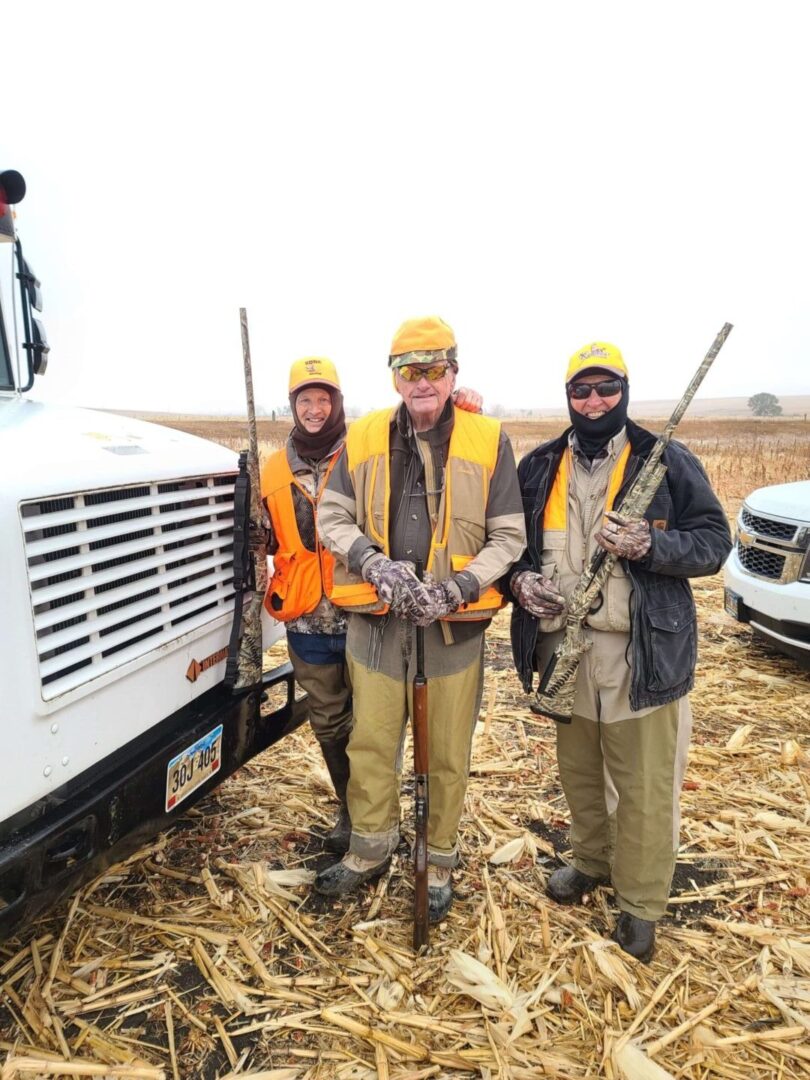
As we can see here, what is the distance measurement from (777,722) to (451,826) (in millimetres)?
3620

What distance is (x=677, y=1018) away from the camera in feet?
9.95

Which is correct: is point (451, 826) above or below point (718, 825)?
above

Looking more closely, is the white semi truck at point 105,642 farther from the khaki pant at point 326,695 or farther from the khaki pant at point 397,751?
the khaki pant at point 397,751

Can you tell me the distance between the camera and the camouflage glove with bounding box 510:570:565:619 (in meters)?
3.37

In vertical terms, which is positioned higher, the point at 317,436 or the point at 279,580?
the point at 317,436

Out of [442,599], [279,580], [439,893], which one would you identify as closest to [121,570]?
[279,580]

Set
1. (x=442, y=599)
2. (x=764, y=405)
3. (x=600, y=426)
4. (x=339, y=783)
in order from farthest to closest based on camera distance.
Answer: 1. (x=764, y=405)
2. (x=339, y=783)
3. (x=600, y=426)
4. (x=442, y=599)

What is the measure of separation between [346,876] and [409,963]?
23.9 inches

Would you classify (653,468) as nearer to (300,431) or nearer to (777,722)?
(300,431)

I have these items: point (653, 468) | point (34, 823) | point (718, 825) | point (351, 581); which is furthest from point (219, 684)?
point (718, 825)

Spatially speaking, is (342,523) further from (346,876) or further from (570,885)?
(570,885)

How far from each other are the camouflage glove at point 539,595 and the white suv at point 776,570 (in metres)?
3.77

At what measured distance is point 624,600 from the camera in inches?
129

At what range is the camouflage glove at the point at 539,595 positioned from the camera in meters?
3.37
